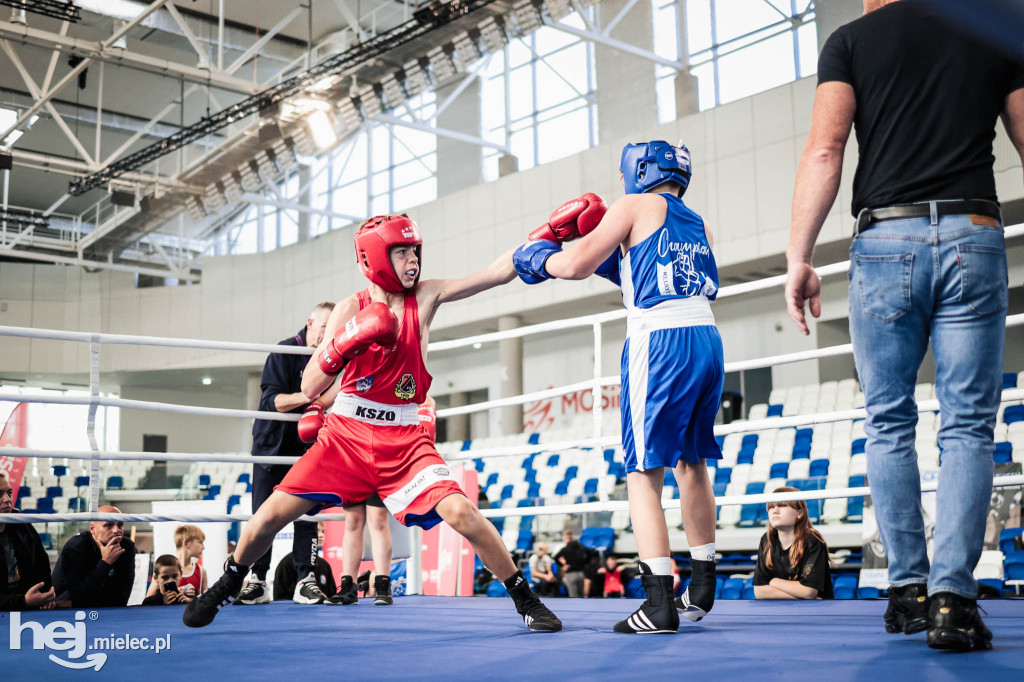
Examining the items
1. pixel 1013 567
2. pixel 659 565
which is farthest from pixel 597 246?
pixel 1013 567

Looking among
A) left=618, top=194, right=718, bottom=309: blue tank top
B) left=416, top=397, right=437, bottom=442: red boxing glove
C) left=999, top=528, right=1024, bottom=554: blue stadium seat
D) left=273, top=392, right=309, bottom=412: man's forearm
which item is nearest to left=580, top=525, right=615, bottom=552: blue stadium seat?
left=999, top=528, right=1024, bottom=554: blue stadium seat

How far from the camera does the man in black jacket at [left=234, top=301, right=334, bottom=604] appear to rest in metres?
3.80

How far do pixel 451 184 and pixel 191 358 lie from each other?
5834 millimetres

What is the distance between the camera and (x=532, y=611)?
2.41 m

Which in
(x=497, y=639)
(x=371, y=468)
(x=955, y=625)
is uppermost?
(x=371, y=468)

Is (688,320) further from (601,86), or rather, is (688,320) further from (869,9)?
(601,86)

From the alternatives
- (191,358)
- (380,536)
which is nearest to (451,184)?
(191,358)

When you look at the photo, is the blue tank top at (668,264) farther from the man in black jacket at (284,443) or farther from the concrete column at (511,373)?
the concrete column at (511,373)

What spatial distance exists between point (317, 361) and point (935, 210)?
5.34 feet

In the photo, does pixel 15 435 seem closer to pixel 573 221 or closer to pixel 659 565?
pixel 573 221

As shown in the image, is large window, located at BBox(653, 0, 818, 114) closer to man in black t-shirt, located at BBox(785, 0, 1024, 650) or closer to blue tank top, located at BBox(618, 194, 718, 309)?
blue tank top, located at BBox(618, 194, 718, 309)

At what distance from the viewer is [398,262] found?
266 centimetres

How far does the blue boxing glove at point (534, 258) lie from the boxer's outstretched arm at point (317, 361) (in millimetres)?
557

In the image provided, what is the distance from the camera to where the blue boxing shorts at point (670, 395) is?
7.72 ft
